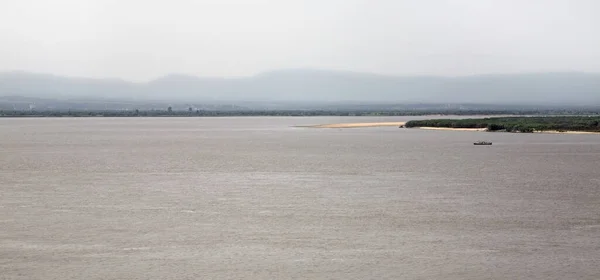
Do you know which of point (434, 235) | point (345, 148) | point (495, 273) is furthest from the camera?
point (345, 148)

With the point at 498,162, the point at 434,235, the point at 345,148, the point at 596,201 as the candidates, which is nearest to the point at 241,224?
the point at 434,235

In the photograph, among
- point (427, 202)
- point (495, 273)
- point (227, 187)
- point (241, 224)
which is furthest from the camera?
point (227, 187)

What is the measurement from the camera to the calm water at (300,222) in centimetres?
1471

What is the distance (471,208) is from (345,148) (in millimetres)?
31678

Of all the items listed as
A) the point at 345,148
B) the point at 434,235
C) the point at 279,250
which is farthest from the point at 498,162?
the point at 279,250

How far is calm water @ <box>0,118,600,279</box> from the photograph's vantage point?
14.7 metres

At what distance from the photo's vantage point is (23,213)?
2088 cm

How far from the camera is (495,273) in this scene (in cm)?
1423

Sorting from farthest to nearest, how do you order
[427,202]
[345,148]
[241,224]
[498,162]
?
[345,148] < [498,162] < [427,202] < [241,224]

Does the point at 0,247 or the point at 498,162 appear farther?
the point at 498,162

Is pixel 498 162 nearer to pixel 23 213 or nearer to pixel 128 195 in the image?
pixel 128 195

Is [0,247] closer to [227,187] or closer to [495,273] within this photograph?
[495,273]

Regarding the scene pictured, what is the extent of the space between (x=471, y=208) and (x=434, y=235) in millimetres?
4611

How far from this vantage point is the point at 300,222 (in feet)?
64.1
